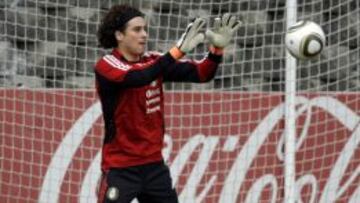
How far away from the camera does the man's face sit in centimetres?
454

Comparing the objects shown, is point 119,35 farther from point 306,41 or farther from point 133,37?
point 306,41

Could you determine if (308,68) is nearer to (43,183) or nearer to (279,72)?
(279,72)

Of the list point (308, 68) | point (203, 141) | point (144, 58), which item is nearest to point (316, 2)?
point (308, 68)

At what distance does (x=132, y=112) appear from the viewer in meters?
4.50

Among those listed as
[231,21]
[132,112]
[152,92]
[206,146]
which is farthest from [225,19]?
[206,146]

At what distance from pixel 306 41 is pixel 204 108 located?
1.38 metres

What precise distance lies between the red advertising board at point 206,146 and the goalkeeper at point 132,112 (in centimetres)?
155

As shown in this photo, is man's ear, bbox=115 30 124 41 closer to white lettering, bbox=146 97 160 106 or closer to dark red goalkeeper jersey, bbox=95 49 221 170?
dark red goalkeeper jersey, bbox=95 49 221 170

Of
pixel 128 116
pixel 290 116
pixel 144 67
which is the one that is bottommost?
pixel 290 116

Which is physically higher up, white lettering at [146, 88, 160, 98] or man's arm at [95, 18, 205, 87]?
man's arm at [95, 18, 205, 87]

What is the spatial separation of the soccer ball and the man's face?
0.84 metres

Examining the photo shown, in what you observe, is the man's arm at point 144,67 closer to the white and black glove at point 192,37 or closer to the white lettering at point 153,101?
the white and black glove at point 192,37

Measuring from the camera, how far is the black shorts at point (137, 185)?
14.7 ft

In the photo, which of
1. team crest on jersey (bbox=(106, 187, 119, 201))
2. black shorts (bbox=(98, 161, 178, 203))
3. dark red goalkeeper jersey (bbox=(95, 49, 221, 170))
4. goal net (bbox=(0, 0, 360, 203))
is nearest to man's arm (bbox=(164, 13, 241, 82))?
dark red goalkeeper jersey (bbox=(95, 49, 221, 170))
